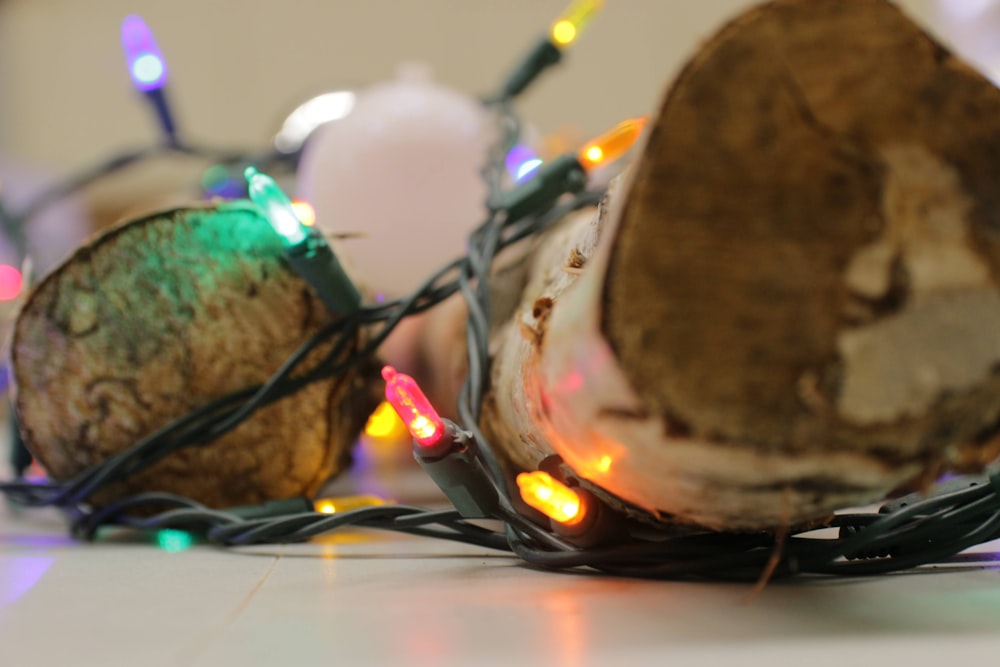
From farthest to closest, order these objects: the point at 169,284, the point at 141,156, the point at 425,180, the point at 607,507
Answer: the point at 141,156 → the point at 425,180 → the point at 169,284 → the point at 607,507

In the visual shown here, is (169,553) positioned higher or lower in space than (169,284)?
lower

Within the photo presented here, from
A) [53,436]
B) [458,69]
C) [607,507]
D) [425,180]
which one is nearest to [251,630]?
[607,507]

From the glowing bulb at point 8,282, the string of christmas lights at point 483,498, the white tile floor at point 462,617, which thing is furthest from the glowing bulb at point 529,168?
the glowing bulb at point 8,282

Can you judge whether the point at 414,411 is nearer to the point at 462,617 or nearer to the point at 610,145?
the point at 462,617

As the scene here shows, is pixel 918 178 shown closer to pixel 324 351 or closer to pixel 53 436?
pixel 324 351

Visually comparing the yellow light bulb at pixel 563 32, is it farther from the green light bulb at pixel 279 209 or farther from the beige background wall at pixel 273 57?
the beige background wall at pixel 273 57

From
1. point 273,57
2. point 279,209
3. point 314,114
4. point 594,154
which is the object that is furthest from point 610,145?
point 273,57
